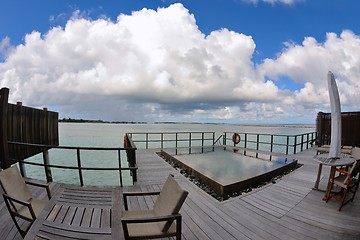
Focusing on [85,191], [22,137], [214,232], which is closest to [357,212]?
[214,232]

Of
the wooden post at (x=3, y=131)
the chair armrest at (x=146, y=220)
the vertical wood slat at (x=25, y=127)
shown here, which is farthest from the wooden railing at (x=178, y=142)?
the chair armrest at (x=146, y=220)

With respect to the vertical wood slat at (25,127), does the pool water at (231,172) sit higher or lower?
lower

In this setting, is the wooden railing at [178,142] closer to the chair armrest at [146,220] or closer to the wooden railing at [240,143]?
the wooden railing at [240,143]

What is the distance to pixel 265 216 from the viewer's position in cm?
330

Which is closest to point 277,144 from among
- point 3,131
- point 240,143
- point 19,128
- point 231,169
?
point 231,169

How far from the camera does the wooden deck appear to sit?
2775mm

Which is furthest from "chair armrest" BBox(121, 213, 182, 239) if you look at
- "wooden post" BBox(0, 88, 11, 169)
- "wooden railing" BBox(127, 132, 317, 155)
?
"wooden railing" BBox(127, 132, 317, 155)

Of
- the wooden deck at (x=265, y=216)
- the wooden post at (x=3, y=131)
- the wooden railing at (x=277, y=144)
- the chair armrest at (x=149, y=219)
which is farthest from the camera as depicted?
the wooden railing at (x=277, y=144)

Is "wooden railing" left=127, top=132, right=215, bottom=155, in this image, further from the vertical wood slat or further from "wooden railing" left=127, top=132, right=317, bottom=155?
the vertical wood slat

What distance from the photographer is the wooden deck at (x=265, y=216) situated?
9.11ft

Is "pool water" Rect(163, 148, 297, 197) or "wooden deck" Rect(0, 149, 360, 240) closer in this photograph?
"wooden deck" Rect(0, 149, 360, 240)

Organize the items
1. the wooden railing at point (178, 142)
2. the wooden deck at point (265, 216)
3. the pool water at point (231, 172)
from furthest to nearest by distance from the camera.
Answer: the wooden railing at point (178, 142) → the pool water at point (231, 172) → the wooden deck at point (265, 216)

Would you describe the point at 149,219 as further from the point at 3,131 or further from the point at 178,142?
the point at 178,142

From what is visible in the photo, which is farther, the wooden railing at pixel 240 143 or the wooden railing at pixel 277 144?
the wooden railing at pixel 240 143
